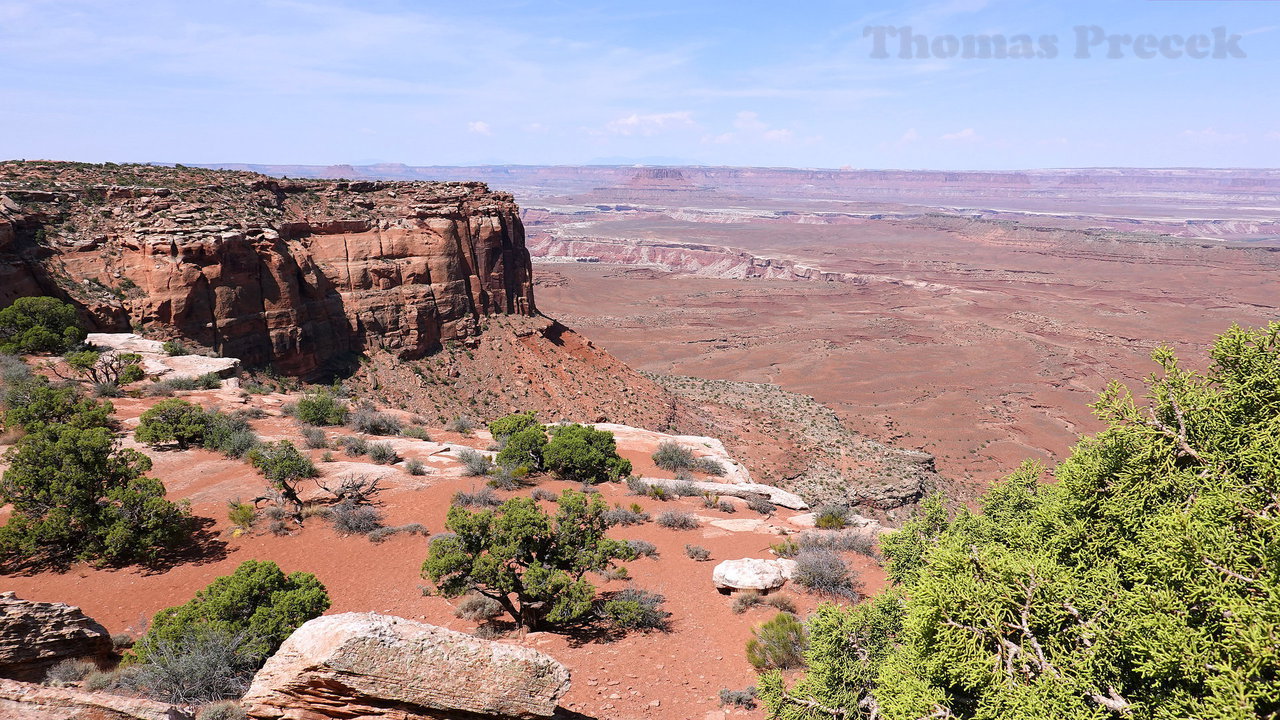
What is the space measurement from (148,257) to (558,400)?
21393mm

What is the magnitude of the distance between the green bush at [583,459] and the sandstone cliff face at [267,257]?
1963 cm

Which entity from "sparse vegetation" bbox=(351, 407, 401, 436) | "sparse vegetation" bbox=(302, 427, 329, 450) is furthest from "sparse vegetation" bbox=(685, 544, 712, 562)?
"sparse vegetation" bbox=(351, 407, 401, 436)

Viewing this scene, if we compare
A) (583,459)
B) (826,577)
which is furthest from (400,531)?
(826,577)

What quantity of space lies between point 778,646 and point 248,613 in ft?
26.6

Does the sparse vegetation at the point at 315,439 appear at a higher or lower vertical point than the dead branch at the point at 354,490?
higher

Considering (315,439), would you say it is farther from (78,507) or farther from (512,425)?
(78,507)

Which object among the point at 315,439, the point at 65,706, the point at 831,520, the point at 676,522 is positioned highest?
the point at 65,706

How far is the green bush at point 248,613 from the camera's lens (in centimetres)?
779

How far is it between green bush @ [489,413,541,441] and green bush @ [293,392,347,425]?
5.67 meters

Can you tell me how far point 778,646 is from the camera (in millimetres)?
9180

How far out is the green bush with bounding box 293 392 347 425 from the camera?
20656mm

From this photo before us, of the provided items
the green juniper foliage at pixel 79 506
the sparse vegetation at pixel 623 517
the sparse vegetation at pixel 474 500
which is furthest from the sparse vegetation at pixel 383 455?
the sparse vegetation at pixel 623 517

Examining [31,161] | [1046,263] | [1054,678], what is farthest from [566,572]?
[1046,263]

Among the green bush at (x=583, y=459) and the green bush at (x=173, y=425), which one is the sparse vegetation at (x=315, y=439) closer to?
the green bush at (x=173, y=425)
